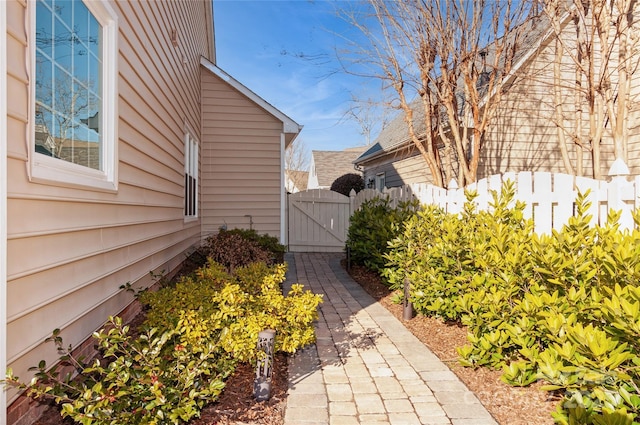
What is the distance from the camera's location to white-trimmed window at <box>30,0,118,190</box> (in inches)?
103

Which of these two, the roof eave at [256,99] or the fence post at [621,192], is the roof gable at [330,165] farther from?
the fence post at [621,192]

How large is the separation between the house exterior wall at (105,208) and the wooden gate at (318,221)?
469 centimetres

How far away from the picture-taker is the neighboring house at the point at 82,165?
7.21 ft

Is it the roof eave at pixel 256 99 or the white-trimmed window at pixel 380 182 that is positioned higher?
the roof eave at pixel 256 99

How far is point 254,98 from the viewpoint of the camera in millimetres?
9977

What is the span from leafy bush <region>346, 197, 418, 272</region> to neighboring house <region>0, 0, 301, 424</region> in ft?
10.9

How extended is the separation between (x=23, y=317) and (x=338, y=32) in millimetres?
8147

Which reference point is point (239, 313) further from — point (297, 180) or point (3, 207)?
point (297, 180)

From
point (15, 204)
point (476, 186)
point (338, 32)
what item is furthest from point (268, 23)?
point (15, 204)

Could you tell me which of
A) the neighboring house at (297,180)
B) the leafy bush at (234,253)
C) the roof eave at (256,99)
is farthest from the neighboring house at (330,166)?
the leafy bush at (234,253)

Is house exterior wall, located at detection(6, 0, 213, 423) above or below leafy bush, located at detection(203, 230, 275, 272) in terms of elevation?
above

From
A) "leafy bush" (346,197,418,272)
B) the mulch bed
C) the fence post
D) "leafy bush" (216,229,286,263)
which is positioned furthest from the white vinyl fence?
"leafy bush" (216,229,286,263)

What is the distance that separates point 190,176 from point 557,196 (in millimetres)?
6905

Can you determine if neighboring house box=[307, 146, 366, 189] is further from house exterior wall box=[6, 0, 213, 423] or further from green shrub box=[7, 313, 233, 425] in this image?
green shrub box=[7, 313, 233, 425]
